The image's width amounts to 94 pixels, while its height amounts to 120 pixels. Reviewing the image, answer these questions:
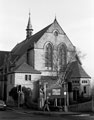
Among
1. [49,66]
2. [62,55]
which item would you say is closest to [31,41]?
[49,66]

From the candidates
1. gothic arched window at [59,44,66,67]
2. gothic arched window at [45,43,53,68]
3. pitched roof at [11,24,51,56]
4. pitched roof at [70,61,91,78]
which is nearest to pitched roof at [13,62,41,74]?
gothic arched window at [45,43,53,68]

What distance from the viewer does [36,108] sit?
33.1m

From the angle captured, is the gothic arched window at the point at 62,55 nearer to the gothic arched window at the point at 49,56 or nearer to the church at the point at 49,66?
the church at the point at 49,66

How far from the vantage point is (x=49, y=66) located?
5238cm

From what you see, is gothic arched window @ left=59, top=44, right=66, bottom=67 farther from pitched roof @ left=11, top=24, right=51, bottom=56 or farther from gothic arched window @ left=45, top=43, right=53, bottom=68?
pitched roof @ left=11, top=24, right=51, bottom=56

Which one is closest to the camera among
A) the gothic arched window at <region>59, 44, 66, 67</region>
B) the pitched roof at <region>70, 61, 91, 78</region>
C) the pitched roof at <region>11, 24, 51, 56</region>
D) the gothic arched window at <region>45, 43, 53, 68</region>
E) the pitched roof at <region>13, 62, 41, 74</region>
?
the pitched roof at <region>13, 62, 41, 74</region>

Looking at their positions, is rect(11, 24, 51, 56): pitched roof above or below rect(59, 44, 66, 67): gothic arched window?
above

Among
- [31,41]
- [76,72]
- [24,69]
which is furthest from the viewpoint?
[31,41]

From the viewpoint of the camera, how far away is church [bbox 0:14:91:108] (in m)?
47.5

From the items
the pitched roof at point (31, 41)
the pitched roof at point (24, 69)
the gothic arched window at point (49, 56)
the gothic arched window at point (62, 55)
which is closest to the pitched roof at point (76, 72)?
the gothic arched window at point (62, 55)

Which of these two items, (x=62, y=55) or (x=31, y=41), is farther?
(x=31, y=41)

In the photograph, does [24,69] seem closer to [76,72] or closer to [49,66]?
[49,66]

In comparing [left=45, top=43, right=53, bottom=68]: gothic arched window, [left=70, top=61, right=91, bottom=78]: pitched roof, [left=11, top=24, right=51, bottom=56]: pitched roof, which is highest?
[left=11, top=24, right=51, bottom=56]: pitched roof

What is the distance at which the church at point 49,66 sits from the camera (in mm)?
47469
